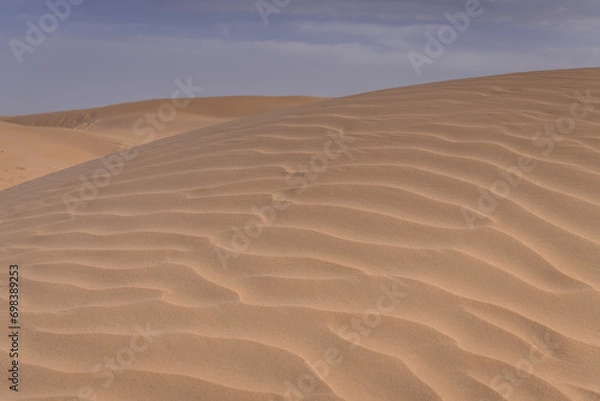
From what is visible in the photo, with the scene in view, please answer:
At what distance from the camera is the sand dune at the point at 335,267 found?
2.44 meters

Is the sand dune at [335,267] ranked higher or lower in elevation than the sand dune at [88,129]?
lower

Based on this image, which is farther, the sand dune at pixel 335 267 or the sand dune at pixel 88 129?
the sand dune at pixel 88 129

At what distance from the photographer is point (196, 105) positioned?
3691 cm

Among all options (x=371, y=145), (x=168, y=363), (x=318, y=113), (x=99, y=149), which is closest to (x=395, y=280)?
(x=168, y=363)

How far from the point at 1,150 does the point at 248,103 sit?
2460 centimetres

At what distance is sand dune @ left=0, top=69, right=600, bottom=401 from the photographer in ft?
8.02

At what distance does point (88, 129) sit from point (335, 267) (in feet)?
86.8

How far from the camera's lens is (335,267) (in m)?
3.00

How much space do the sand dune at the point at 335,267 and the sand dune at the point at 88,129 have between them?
22.3 ft

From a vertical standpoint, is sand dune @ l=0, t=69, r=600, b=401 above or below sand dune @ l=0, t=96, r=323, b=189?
below

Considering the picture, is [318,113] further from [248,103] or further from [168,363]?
[248,103]

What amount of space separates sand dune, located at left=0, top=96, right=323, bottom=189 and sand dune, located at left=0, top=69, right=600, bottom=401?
6.80m

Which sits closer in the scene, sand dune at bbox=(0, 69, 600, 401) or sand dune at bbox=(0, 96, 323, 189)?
sand dune at bbox=(0, 69, 600, 401)

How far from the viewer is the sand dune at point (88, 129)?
12547 millimetres
